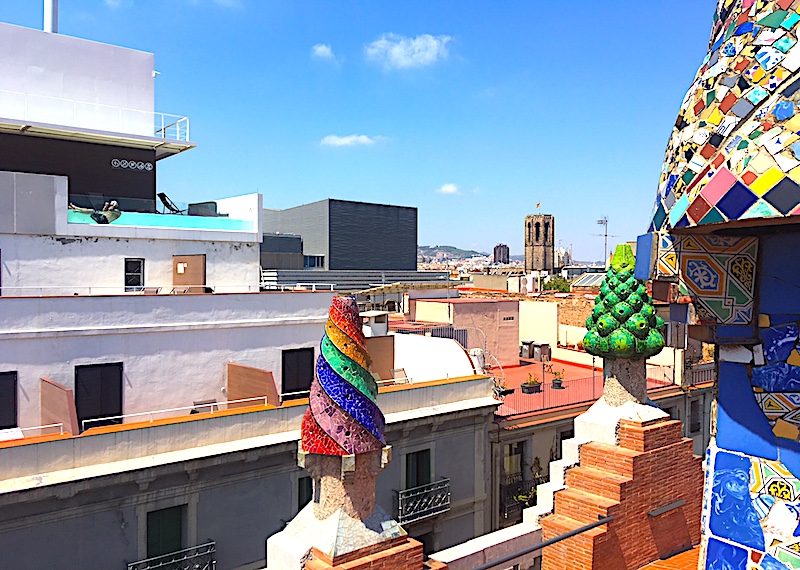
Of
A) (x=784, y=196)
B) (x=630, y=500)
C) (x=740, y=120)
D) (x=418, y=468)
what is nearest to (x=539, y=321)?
(x=418, y=468)

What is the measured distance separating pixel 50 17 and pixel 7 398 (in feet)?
51.8

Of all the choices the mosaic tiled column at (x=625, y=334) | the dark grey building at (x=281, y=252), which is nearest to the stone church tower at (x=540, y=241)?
the dark grey building at (x=281, y=252)

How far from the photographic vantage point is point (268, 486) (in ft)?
49.8

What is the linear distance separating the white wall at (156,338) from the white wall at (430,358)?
3.75 meters

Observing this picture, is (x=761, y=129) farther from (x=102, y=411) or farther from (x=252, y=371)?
(x=102, y=411)

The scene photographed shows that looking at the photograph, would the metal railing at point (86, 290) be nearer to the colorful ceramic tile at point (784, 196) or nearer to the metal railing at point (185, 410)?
the metal railing at point (185, 410)

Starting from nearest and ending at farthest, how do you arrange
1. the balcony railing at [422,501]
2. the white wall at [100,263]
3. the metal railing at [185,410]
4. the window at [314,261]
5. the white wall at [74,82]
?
the metal railing at [185,410], the white wall at [100,263], the balcony railing at [422,501], the white wall at [74,82], the window at [314,261]

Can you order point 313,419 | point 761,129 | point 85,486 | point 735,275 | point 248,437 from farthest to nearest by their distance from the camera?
point 248,437 < point 85,486 < point 313,419 < point 735,275 < point 761,129

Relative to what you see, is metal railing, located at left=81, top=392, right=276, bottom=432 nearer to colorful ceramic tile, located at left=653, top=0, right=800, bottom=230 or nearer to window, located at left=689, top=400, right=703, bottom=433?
colorful ceramic tile, located at left=653, top=0, right=800, bottom=230

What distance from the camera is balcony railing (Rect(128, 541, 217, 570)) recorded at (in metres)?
13.3

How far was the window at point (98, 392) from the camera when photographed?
15609mm

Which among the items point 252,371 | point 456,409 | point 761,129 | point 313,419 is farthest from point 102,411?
point 761,129

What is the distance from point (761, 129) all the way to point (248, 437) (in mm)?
13169

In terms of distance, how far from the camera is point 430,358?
842 inches
